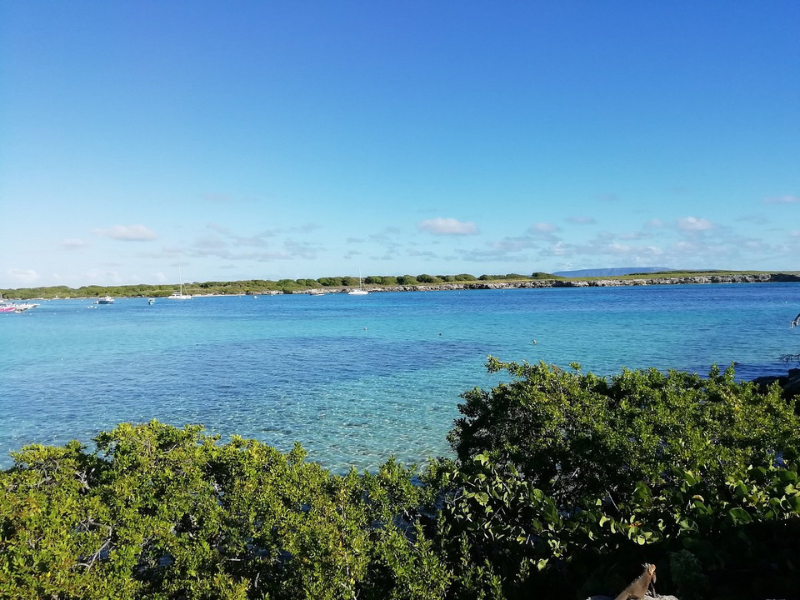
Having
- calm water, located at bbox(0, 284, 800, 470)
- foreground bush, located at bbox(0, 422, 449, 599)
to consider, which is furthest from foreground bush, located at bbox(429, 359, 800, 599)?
calm water, located at bbox(0, 284, 800, 470)

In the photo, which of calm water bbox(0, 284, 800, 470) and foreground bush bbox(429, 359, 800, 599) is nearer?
foreground bush bbox(429, 359, 800, 599)

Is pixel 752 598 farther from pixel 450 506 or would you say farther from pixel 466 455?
pixel 466 455

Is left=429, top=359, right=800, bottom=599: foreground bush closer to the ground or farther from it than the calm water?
farther from it

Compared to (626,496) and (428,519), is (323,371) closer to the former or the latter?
(428,519)

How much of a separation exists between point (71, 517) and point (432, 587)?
12.8 feet

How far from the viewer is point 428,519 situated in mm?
6391

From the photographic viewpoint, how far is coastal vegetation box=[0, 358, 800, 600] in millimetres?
4824

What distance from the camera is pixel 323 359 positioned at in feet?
109

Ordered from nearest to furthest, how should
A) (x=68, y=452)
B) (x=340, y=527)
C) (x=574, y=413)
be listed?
(x=340, y=527)
(x=68, y=452)
(x=574, y=413)

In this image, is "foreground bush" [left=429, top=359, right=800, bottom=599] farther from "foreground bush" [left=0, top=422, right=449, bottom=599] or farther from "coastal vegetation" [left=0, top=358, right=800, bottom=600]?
"foreground bush" [left=0, top=422, right=449, bottom=599]

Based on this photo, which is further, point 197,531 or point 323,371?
point 323,371

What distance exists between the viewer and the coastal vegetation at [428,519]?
190 inches

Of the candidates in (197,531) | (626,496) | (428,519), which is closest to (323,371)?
(428,519)

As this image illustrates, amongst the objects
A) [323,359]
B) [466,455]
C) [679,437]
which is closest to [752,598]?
[679,437]
